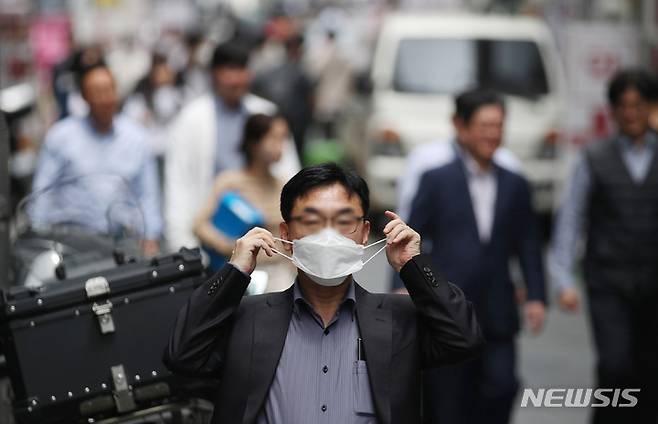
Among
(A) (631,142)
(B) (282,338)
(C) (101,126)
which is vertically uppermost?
(C) (101,126)

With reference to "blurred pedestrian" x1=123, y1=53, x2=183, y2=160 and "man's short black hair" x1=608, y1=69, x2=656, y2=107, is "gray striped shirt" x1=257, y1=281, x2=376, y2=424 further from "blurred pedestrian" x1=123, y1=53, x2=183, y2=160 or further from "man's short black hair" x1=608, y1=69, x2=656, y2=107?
"blurred pedestrian" x1=123, y1=53, x2=183, y2=160

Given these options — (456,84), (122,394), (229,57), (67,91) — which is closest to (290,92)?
(456,84)

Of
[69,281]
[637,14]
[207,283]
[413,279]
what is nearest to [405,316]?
[413,279]

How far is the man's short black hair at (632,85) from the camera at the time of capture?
673 centimetres

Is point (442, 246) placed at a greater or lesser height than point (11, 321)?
lesser

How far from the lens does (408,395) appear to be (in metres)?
3.61

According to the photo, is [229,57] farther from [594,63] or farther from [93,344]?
[594,63]

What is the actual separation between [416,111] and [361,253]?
1047cm

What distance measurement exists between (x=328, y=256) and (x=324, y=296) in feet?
0.54

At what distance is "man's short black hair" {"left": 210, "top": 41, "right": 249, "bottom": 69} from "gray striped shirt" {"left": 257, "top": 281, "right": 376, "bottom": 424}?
4.38 m

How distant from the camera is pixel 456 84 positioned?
1432cm

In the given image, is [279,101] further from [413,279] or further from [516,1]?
[413,279]

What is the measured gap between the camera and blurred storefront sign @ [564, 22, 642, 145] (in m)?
12.1

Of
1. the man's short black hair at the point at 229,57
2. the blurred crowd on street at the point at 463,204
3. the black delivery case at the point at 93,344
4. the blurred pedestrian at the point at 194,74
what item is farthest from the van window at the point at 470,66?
the black delivery case at the point at 93,344
